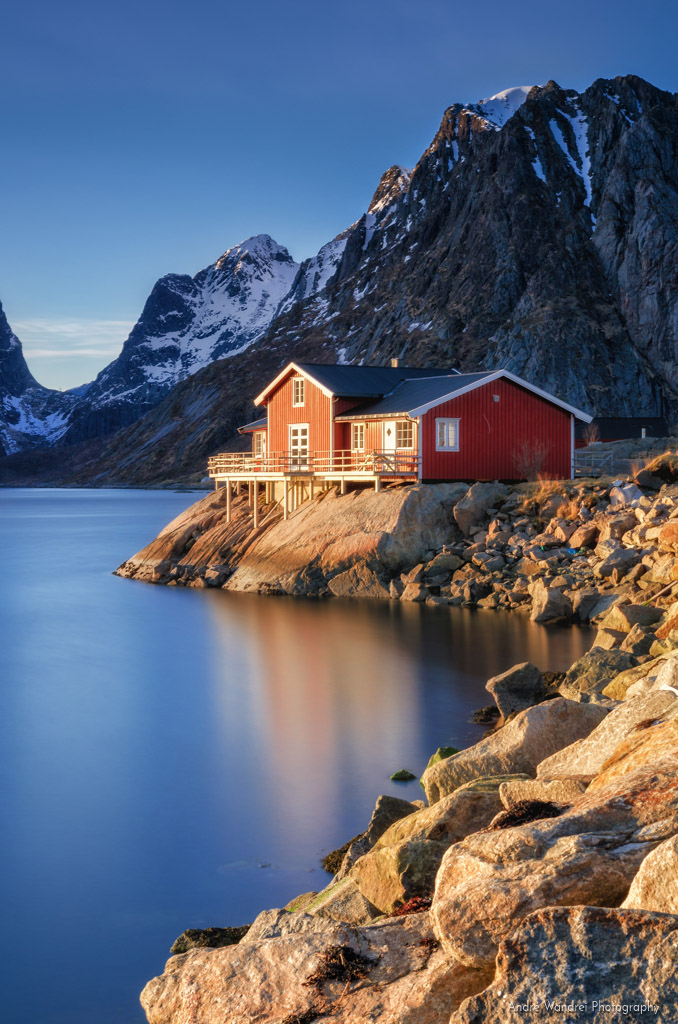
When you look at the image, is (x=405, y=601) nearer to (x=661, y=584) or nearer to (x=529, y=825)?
(x=661, y=584)

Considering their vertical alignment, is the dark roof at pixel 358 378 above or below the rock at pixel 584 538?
above

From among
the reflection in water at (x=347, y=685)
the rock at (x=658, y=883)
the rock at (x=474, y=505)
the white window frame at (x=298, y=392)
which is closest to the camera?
the rock at (x=658, y=883)

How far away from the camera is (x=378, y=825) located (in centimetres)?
1023

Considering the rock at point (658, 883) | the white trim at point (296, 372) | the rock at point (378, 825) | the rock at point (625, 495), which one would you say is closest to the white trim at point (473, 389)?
the white trim at point (296, 372)

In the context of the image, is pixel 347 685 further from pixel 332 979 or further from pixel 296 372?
pixel 296 372

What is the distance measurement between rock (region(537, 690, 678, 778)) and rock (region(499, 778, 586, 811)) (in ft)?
2.09

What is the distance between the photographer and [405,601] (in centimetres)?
2997

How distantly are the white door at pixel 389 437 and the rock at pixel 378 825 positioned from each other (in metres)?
25.8

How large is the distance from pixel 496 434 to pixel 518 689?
21.5 metres

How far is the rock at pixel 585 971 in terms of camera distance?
14.1 feet

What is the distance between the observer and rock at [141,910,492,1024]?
5.27 m

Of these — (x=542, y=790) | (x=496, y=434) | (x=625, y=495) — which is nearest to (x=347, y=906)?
(x=542, y=790)

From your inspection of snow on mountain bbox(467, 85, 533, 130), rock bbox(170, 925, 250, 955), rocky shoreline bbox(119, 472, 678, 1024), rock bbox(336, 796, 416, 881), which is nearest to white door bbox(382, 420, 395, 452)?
rocky shoreline bbox(119, 472, 678, 1024)

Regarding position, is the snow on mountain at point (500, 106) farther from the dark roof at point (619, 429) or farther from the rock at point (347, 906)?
the rock at point (347, 906)
